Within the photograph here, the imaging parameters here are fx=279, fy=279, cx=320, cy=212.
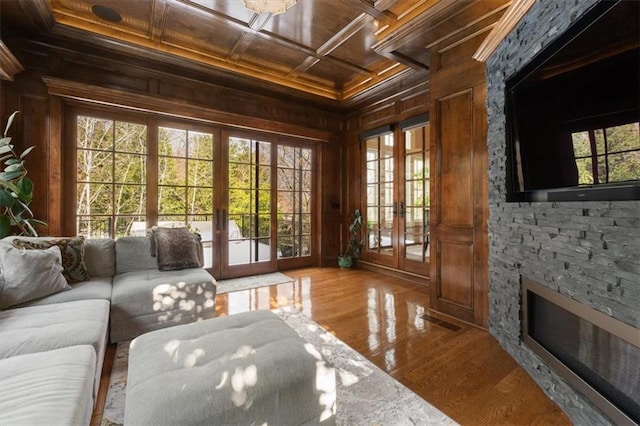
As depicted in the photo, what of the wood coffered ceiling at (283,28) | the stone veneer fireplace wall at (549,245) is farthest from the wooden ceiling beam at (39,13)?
the stone veneer fireplace wall at (549,245)

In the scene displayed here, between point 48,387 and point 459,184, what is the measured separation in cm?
324

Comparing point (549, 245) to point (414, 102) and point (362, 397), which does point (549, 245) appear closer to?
point (362, 397)

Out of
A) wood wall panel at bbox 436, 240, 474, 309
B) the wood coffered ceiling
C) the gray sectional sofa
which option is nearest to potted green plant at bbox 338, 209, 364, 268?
wood wall panel at bbox 436, 240, 474, 309

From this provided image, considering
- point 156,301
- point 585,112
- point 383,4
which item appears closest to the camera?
point 585,112

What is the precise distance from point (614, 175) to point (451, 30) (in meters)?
2.21

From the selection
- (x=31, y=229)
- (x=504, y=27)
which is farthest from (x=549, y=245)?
(x=31, y=229)

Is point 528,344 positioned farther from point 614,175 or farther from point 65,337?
point 65,337

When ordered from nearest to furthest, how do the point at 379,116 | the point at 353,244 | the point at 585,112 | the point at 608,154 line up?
the point at 608,154 < the point at 585,112 < the point at 379,116 < the point at 353,244

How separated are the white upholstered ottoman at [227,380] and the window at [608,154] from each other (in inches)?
66.1

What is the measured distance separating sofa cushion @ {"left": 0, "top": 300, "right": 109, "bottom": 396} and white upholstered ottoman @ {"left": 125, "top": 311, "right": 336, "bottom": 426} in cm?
36

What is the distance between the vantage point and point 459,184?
2893 millimetres

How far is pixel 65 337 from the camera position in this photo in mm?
1548

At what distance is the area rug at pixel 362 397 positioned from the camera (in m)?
1.54

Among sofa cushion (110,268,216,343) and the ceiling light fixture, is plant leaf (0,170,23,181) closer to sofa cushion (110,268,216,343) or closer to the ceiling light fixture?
sofa cushion (110,268,216,343)
